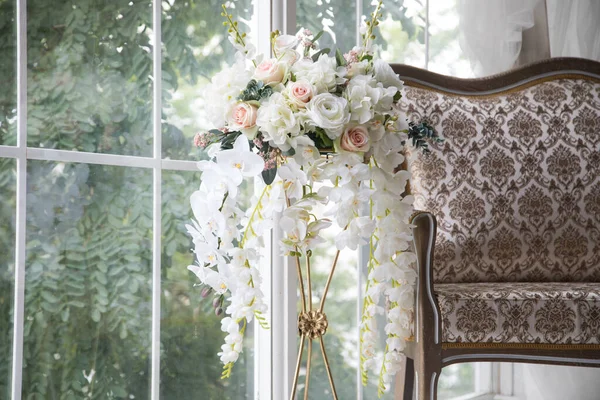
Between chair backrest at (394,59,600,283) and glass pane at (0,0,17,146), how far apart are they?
127cm

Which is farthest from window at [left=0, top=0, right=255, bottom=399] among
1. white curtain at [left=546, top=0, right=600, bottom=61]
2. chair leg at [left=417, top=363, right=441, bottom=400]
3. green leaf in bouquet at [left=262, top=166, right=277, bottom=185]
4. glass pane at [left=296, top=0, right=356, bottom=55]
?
white curtain at [left=546, top=0, right=600, bottom=61]

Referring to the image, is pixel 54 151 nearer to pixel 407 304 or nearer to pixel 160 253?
pixel 160 253

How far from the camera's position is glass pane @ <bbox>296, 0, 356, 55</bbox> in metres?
2.47

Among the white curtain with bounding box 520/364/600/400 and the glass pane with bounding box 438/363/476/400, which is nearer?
the white curtain with bounding box 520/364/600/400

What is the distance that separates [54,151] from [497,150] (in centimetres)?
146

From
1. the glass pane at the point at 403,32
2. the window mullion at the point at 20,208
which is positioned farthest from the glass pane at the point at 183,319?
the glass pane at the point at 403,32

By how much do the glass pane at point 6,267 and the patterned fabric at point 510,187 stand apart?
129 centimetres

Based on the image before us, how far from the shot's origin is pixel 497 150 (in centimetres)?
239

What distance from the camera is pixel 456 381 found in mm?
3164

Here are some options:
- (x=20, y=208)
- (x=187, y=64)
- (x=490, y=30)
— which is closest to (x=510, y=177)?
(x=490, y=30)

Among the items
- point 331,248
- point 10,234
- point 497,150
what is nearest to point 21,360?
point 10,234

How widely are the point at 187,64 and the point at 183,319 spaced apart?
787 mm

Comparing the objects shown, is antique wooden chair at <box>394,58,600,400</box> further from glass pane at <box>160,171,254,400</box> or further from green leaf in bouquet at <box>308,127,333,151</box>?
green leaf in bouquet at <box>308,127,333,151</box>

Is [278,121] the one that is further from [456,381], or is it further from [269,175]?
[456,381]
